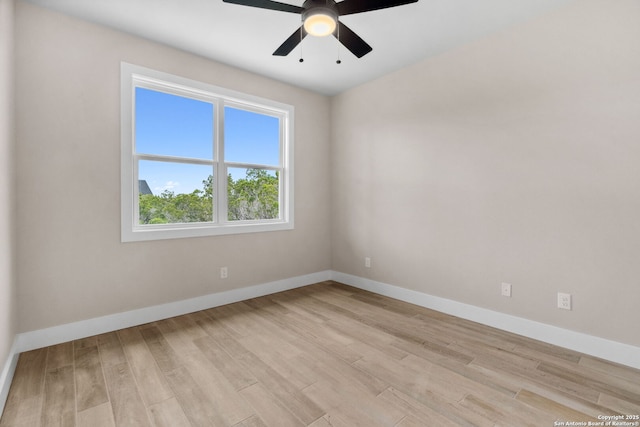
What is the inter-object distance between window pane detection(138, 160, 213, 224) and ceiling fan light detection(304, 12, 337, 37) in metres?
2.03

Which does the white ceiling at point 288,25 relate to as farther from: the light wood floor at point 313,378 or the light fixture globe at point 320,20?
the light wood floor at point 313,378

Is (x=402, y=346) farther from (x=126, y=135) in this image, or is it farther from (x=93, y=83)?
(x=93, y=83)

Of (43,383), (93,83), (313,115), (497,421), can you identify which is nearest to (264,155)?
(313,115)

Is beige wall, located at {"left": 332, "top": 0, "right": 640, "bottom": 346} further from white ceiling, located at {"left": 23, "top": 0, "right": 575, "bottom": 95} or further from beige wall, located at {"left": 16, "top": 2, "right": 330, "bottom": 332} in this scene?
beige wall, located at {"left": 16, "top": 2, "right": 330, "bottom": 332}

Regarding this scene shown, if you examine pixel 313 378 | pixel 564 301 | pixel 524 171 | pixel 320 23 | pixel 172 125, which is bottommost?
pixel 313 378

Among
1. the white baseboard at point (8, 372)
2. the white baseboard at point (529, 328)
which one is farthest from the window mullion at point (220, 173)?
the white baseboard at point (529, 328)

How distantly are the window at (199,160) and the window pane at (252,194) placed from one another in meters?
0.01

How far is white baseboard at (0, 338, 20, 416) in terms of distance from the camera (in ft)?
5.46

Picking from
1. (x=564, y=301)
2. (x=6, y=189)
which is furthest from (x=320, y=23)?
(x=564, y=301)

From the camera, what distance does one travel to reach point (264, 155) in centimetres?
385

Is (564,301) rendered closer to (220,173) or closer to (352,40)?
(352,40)

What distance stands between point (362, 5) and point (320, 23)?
0.29m

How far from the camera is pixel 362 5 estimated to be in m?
1.83

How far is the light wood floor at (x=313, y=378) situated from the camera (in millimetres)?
1601
